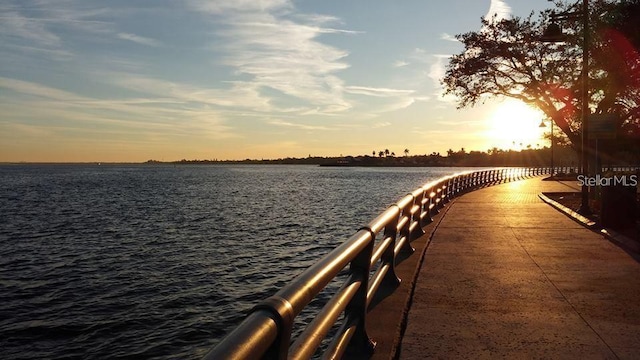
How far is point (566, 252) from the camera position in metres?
10.4

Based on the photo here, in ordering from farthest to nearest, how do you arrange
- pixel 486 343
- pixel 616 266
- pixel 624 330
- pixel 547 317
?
pixel 616 266 → pixel 547 317 → pixel 624 330 → pixel 486 343

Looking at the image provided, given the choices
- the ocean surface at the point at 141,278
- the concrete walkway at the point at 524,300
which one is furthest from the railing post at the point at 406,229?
the ocean surface at the point at 141,278

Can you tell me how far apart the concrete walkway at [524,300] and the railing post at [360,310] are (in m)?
0.35

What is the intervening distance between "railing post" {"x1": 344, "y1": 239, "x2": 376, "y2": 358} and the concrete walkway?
348 millimetres

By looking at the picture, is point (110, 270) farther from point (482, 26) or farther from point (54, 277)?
point (482, 26)

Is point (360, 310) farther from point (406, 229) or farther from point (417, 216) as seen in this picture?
point (417, 216)

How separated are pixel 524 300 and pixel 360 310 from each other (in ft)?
9.97

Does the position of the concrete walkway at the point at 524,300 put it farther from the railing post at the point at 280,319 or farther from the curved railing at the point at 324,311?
the railing post at the point at 280,319

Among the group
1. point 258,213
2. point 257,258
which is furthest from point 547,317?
point 258,213

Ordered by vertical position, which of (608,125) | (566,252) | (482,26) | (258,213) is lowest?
(258,213)

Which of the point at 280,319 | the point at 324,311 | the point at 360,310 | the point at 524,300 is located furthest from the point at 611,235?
the point at 280,319

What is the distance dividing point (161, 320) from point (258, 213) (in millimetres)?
32624

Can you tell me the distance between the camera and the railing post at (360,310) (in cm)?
472

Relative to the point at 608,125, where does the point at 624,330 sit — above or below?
below
